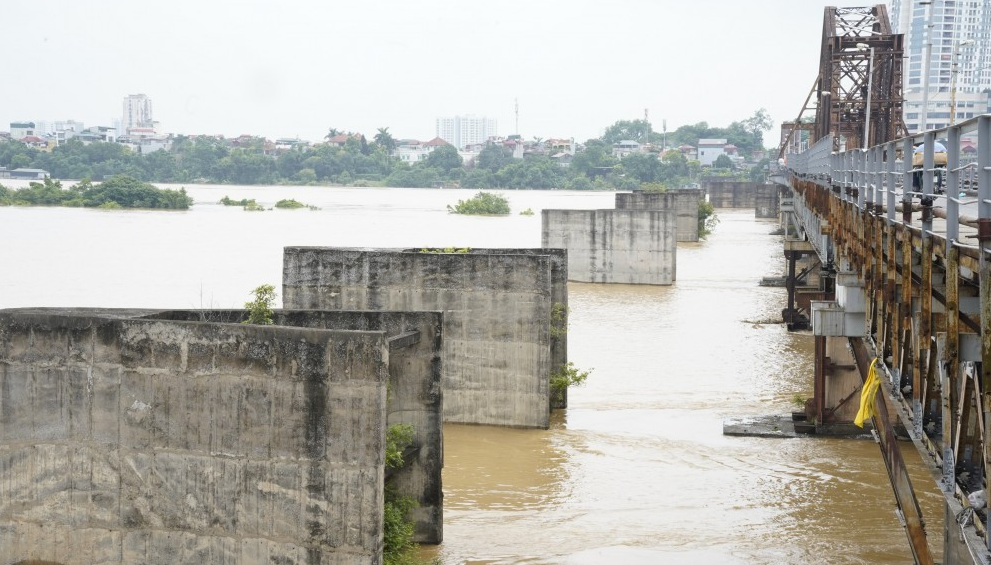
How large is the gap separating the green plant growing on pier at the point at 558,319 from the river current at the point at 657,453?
1615mm

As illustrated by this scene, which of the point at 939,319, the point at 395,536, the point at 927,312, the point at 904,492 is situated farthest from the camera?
the point at 395,536

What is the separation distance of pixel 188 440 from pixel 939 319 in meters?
7.06

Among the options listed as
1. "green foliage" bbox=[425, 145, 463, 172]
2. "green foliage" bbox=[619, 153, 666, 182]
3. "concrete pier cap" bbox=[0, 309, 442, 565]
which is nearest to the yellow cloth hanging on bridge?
"concrete pier cap" bbox=[0, 309, 442, 565]

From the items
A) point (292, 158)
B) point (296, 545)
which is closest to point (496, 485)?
point (296, 545)

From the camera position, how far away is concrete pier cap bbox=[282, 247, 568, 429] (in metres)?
21.6

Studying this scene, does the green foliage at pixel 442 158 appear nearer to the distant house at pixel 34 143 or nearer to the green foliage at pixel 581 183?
the green foliage at pixel 581 183

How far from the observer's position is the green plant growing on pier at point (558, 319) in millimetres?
23031

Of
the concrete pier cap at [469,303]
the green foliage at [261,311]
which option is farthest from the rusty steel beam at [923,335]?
the concrete pier cap at [469,303]

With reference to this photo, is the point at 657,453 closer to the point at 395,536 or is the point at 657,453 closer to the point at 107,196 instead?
the point at 395,536

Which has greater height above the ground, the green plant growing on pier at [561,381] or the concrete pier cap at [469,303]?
the concrete pier cap at [469,303]

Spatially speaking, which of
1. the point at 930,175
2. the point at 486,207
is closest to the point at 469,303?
the point at 930,175

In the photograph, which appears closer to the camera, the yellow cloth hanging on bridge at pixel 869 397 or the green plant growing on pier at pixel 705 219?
the yellow cloth hanging on bridge at pixel 869 397

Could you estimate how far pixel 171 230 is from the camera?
81.0 metres

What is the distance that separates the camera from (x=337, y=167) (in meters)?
187
